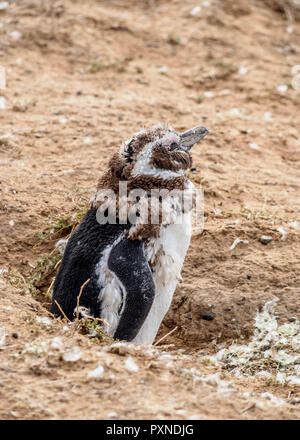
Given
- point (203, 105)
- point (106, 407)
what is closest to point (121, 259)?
point (106, 407)

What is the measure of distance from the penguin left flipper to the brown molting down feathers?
0.34ft

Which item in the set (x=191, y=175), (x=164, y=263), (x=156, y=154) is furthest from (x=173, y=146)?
(x=191, y=175)

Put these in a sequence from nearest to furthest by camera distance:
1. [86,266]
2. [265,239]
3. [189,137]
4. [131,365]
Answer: [131,365]
[86,266]
[189,137]
[265,239]

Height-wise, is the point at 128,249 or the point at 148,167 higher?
the point at 148,167

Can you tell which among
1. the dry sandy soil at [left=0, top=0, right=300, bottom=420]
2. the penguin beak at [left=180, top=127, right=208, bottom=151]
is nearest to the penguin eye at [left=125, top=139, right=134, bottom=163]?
the penguin beak at [left=180, top=127, right=208, bottom=151]

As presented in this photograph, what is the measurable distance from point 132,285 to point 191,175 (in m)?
2.27

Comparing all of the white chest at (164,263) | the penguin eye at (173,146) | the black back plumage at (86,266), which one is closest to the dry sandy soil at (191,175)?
the black back plumage at (86,266)

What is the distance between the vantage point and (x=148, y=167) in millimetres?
3295

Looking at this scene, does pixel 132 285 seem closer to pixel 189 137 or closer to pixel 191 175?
pixel 189 137

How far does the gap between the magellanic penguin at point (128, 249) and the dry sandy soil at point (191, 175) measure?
0.22 meters

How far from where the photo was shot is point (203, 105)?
265 inches

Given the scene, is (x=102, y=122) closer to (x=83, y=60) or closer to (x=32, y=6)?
(x=83, y=60)

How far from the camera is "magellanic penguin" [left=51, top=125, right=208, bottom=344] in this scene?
3.17m
